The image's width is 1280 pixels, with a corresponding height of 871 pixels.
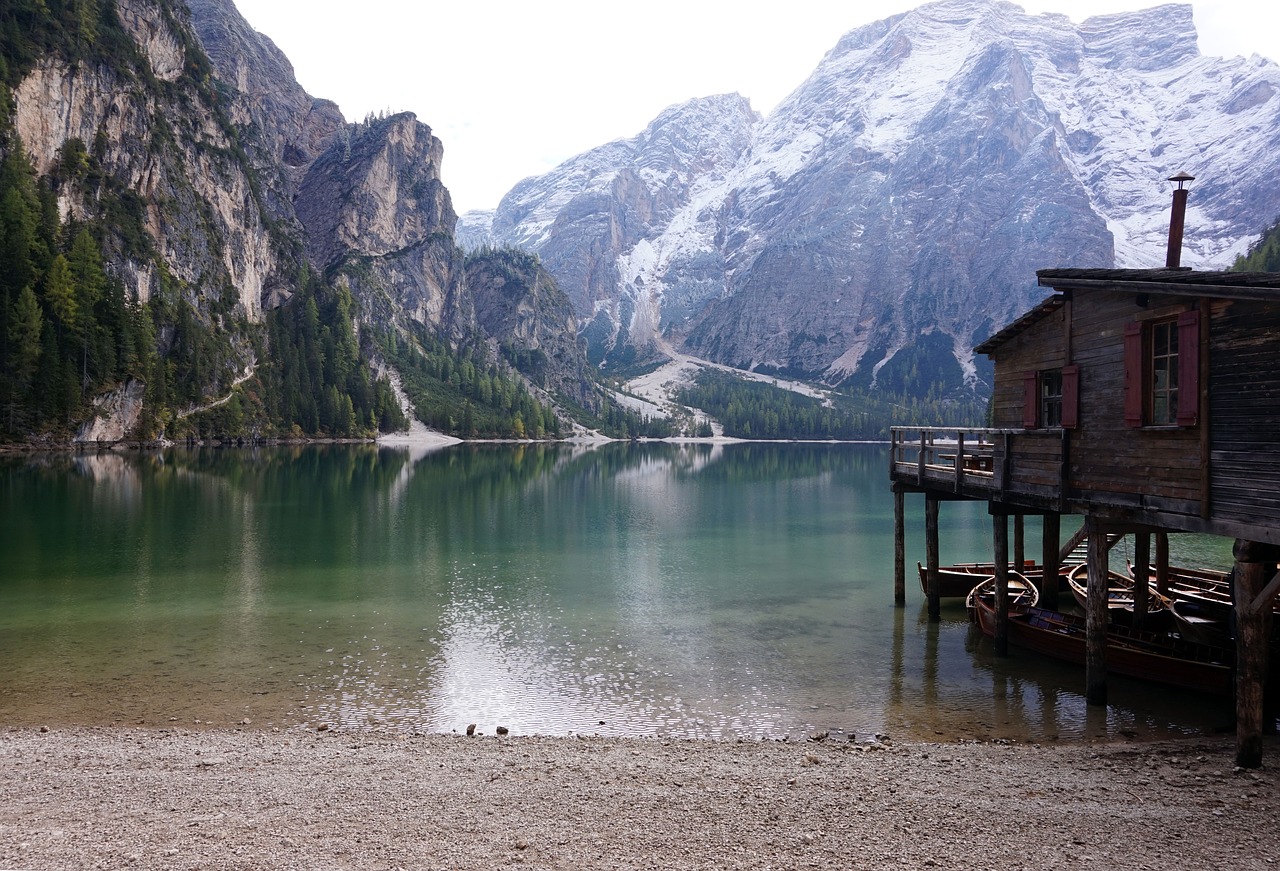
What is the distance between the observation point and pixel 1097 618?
21.6m

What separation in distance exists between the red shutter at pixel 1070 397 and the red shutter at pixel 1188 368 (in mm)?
4150

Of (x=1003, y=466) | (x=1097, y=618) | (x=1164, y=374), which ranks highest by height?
(x=1164, y=374)

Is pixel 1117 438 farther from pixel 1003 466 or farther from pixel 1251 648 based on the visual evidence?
pixel 1251 648

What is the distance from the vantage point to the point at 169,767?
49.7 ft

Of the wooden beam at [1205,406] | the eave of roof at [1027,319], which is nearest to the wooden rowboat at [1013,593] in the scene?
the eave of roof at [1027,319]

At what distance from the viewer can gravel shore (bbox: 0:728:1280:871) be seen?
1136cm

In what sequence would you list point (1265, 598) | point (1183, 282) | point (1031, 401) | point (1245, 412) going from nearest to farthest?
1. point (1265, 598)
2. point (1245, 412)
3. point (1183, 282)
4. point (1031, 401)

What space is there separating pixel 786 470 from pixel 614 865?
13232 centimetres

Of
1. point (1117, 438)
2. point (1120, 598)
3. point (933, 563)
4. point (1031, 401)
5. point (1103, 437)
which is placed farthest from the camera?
point (933, 563)

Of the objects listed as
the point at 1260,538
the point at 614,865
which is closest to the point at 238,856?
the point at 614,865

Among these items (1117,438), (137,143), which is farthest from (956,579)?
(137,143)

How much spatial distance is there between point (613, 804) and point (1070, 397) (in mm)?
16461

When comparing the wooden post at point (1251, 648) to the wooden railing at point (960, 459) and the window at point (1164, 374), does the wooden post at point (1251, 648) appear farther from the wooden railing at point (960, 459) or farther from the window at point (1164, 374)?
the wooden railing at point (960, 459)

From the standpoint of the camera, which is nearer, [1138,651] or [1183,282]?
[1183,282]
